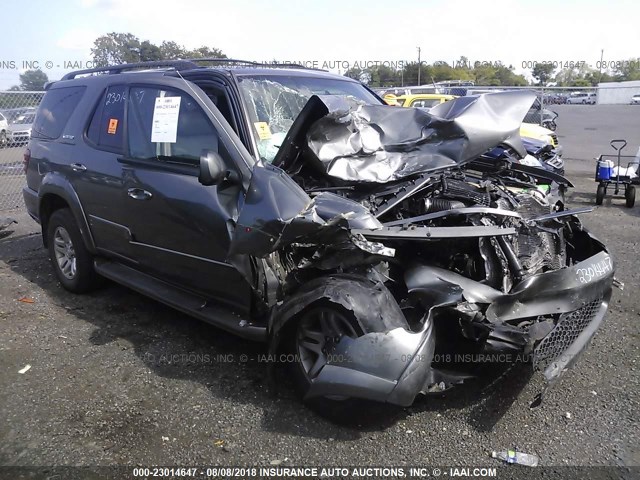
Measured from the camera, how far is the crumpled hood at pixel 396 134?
11.6 feet

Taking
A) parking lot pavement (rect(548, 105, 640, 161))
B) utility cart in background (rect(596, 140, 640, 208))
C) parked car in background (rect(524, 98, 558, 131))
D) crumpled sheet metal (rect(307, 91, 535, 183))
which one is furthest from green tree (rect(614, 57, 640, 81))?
crumpled sheet metal (rect(307, 91, 535, 183))

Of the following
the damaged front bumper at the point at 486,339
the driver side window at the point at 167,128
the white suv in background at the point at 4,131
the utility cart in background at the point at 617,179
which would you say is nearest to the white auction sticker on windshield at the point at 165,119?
the driver side window at the point at 167,128

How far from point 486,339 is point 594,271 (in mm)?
970

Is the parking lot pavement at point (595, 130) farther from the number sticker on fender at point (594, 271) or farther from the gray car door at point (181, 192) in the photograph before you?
the gray car door at point (181, 192)

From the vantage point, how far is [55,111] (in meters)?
5.40

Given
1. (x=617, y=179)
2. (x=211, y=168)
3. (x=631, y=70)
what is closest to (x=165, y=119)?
(x=211, y=168)

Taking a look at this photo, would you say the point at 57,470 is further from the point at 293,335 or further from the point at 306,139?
the point at 306,139

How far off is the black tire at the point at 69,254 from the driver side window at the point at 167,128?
51.4 inches

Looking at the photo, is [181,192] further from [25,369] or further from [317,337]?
[25,369]

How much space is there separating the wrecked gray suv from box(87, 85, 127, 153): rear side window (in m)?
0.02

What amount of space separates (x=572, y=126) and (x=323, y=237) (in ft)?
77.7

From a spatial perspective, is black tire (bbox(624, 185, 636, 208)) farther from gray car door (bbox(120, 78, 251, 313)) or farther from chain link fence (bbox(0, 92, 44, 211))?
chain link fence (bbox(0, 92, 44, 211))

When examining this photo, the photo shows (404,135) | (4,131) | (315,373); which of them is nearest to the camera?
(315,373)

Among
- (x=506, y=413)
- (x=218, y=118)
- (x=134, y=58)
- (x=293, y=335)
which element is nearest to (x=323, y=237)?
(x=293, y=335)
